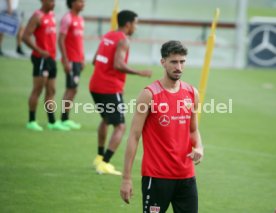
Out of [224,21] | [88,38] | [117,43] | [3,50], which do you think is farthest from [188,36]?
[117,43]

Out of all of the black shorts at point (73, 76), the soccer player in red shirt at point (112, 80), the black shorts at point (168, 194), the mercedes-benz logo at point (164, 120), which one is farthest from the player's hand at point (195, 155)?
the black shorts at point (73, 76)

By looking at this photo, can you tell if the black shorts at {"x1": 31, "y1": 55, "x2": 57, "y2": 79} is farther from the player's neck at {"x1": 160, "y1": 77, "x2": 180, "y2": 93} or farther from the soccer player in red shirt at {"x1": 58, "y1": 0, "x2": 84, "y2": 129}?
the player's neck at {"x1": 160, "y1": 77, "x2": 180, "y2": 93}

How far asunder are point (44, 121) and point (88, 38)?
1210 cm

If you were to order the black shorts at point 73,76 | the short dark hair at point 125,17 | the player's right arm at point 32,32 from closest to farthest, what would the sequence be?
the short dark hair at point 125,17 → the player's right arm at point 32,32 → the black shorts at point 73,76

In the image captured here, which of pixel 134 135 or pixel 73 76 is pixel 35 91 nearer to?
pixel 73 76

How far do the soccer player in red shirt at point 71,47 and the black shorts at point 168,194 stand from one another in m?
7.93

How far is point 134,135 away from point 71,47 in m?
8.33

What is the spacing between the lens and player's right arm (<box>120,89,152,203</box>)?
6832 millimetres

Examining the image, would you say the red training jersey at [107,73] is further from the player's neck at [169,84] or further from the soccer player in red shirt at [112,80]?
the player's neck at [169,84]

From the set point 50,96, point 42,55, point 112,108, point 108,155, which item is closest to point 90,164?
point 108,155

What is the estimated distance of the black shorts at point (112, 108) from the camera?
37.0 ft

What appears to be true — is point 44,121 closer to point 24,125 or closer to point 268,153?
point 24,125

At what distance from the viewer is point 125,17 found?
11203mm

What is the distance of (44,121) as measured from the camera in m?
15.7
